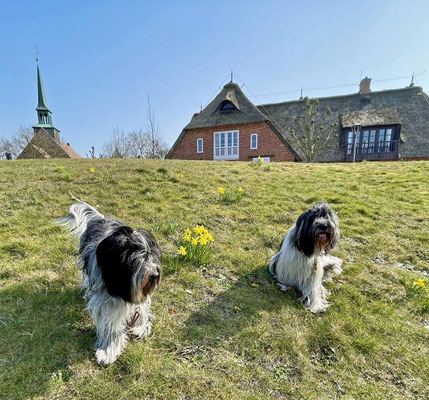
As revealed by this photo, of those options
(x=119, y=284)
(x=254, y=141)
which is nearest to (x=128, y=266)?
(x=119, y=284)

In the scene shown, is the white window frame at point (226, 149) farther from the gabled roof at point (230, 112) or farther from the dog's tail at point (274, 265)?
the dog's tail at point (274, 265)

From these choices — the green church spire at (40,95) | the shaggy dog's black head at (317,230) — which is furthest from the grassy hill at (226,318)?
the green church spire at (40,95)

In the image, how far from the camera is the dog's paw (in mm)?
2008

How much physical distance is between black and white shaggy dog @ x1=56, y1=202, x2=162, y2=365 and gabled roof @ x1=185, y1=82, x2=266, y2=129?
22.2 m

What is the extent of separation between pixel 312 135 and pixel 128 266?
24926 mm

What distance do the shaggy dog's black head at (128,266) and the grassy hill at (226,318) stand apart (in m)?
0.67

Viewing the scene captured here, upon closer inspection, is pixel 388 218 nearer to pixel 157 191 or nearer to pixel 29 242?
pixel 157 191

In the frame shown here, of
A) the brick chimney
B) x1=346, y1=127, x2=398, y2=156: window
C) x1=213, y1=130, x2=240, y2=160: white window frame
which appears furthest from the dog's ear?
the brick chimney

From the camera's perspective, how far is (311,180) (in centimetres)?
836

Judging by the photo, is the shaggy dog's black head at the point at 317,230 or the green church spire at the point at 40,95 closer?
the shaggy dog's black head at the point at 317,230

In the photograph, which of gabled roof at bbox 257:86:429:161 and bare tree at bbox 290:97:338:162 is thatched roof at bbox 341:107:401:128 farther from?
bare tree at bbox 290:97:338:162

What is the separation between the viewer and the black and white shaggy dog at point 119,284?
1902 mm

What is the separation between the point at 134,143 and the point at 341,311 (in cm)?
4838

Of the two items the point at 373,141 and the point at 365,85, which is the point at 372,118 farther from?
the point at 365,85
